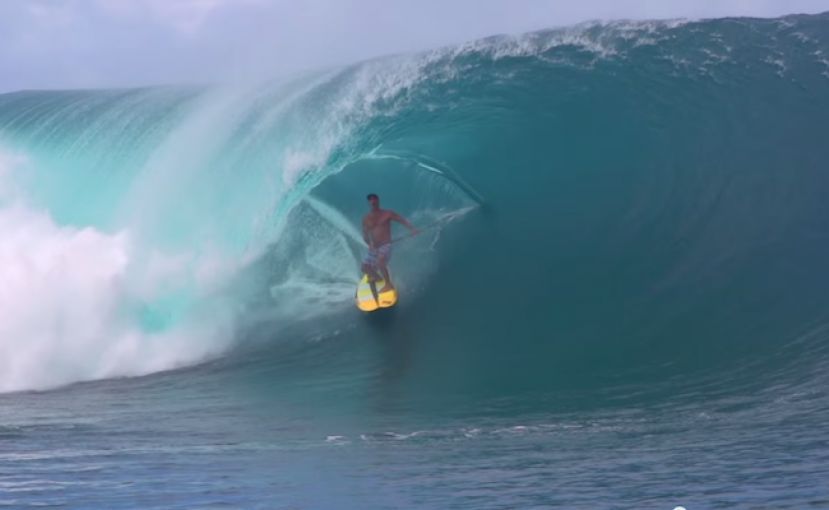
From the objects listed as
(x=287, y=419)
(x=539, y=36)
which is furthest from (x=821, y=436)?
(x=539, y=36)

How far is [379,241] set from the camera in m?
11.8

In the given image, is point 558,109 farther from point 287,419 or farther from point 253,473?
point 253,473

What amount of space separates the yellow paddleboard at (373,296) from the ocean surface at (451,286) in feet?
0.75

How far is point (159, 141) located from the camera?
15773 millimetres

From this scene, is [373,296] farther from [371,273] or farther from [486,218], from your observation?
[486,218]

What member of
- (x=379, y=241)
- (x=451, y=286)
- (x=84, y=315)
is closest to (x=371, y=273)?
(x=379, y=241)

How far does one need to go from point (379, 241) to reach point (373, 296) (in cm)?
54

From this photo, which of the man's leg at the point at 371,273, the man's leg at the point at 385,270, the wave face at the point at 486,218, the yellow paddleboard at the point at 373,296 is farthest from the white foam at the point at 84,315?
the man's leg at the point at 385,270

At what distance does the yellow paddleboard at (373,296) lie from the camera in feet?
38.8

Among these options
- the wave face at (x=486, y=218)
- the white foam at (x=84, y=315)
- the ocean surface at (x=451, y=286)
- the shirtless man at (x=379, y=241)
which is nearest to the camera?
the ocean surface at (x=451, y=286)

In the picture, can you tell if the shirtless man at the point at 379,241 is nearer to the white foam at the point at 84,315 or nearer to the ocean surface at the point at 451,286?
the ocean surface at the point at 451,286

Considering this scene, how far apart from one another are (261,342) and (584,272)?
10.5ft

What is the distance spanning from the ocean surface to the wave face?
35 mm

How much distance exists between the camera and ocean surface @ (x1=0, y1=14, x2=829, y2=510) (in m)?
6.59
